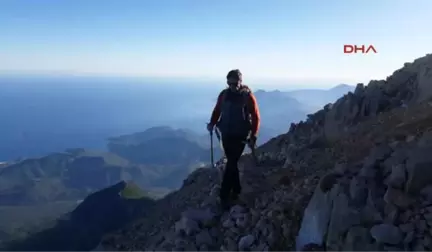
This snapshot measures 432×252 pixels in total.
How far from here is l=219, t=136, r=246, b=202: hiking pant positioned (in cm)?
1527

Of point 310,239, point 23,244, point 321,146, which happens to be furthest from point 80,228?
point 310,239

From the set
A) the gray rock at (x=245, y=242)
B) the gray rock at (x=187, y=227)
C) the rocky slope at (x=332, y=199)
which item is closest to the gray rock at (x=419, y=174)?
the rocky slope at (x=332, y=199)

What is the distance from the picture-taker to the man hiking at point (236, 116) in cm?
1477

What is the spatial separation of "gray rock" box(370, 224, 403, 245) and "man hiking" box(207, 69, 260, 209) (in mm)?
5766

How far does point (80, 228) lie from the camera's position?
12625 centimetres

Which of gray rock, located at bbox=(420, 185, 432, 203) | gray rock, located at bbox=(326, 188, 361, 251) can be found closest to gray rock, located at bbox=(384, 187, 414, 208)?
gray rock, located at bbox=(420, 185, 432, 203)

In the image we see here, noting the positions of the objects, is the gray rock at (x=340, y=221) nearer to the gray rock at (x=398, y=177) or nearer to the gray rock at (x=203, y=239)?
the gray rock at (x=398, y=177)

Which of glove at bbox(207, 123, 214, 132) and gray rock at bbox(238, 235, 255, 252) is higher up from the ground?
glove at bbox(207, 123, 214, 132)

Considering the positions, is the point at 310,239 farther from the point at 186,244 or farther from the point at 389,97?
→ the point at 389,97

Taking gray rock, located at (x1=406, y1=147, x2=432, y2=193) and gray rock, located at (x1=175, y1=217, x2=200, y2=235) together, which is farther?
gray rock, located at (x1=175, y1=217, x2=200, y2=235)

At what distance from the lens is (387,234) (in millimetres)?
9789

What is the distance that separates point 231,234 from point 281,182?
343cm

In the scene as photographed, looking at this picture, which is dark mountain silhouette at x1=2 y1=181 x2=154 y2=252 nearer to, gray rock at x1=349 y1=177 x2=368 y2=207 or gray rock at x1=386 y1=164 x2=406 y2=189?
gray rock at x1=349 y1=177 x2=368 y2=207

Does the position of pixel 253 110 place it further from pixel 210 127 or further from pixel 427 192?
pixel 427 192
